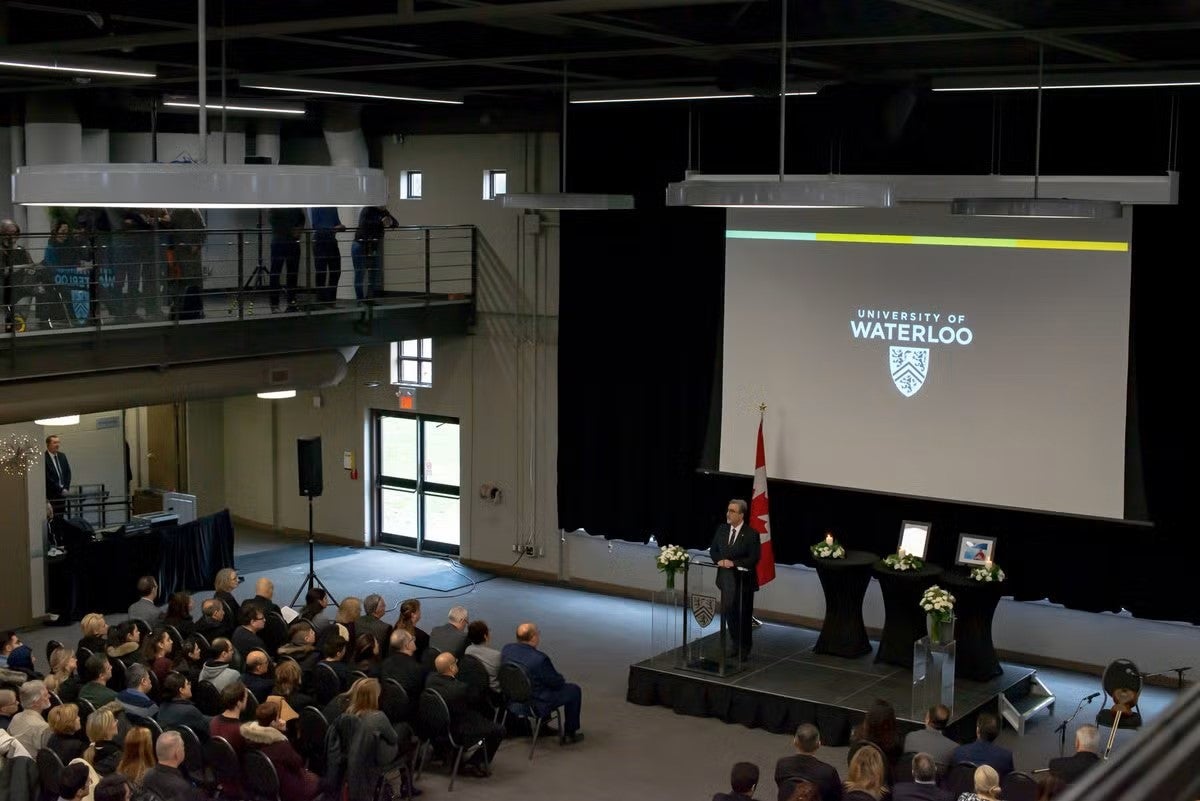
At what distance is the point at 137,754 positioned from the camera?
6.96 meters

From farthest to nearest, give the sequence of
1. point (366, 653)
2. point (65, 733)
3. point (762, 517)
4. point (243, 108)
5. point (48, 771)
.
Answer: point (243, 108) → point (762, 517) → point (366, 653) → point (65, 733) → point (48, 771)

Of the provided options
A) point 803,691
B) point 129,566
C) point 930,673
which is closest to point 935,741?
point 930,673

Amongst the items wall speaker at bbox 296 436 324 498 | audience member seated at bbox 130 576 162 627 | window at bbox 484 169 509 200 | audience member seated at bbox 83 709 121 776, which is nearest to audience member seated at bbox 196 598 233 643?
audience member seated at bbox 130 576 162 627

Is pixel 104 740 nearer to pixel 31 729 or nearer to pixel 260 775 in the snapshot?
pixel 31 729

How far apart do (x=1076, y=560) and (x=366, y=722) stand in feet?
21.5

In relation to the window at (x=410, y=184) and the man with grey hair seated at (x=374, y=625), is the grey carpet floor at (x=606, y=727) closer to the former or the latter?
the man with grey hair seated at (x=374, y=625)

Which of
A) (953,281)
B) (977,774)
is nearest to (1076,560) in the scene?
(953,281)

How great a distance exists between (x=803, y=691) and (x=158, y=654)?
479cm

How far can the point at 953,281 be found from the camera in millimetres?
11820

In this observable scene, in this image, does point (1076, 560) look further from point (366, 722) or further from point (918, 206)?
point (366, 722)

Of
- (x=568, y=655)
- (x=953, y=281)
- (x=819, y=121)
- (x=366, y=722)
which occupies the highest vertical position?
(x=819, y=121)

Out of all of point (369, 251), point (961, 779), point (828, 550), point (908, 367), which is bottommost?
point (961, 779)

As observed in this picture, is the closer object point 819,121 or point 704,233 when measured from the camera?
point 819,121

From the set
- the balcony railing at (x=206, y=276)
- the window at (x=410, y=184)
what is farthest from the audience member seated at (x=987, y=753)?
the window at (x=410, y=184)
